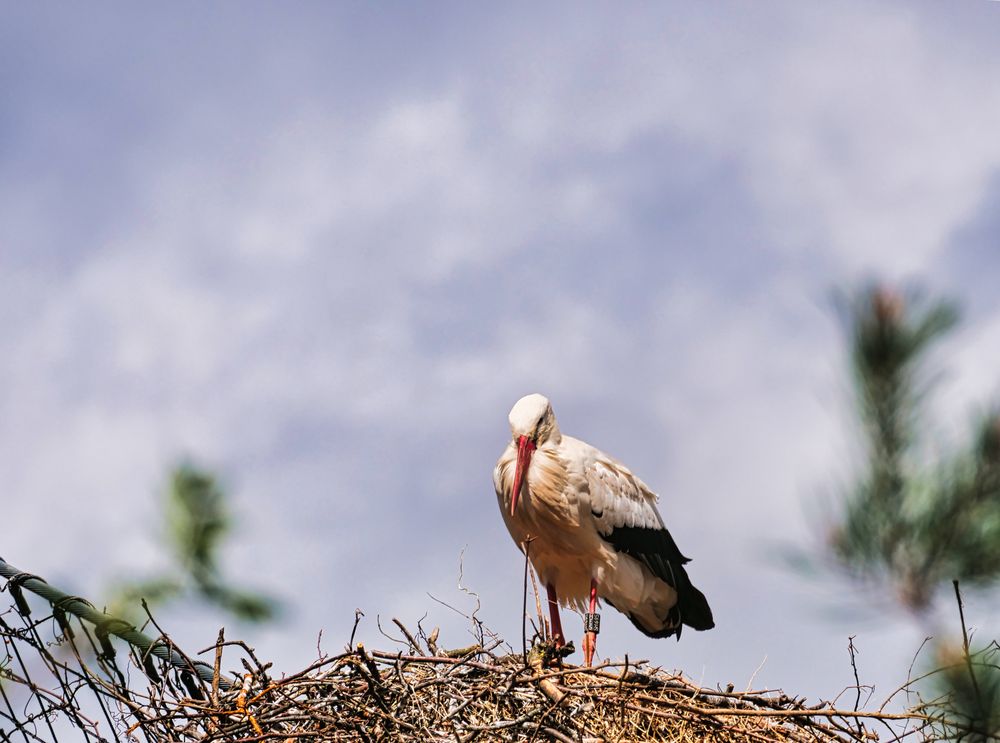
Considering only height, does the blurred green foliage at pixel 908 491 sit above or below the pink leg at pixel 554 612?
below

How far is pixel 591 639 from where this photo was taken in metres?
5.04

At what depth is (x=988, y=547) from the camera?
1.42 meters

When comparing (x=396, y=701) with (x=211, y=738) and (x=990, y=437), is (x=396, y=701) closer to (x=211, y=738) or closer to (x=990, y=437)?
(x=211, y=738)

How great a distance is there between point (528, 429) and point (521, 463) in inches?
6.1

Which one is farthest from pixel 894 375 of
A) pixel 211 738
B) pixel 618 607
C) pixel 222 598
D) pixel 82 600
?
pixel 618 607

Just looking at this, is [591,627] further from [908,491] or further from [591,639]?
[908,491]

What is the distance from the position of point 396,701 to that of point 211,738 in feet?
1.73

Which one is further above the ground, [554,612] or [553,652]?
[554,612]

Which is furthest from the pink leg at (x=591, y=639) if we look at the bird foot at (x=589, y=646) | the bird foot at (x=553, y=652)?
the bird foot at (x=553, y=652)

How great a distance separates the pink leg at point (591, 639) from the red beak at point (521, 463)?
52 centimetres

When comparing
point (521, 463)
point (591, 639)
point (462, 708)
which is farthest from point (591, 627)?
point (462, 708)

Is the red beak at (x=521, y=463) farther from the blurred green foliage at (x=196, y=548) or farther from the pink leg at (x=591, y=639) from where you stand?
the blurred green foliage at (x=196, y=548)

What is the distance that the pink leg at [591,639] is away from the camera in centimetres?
493

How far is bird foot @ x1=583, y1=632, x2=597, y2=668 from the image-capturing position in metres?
4.93
